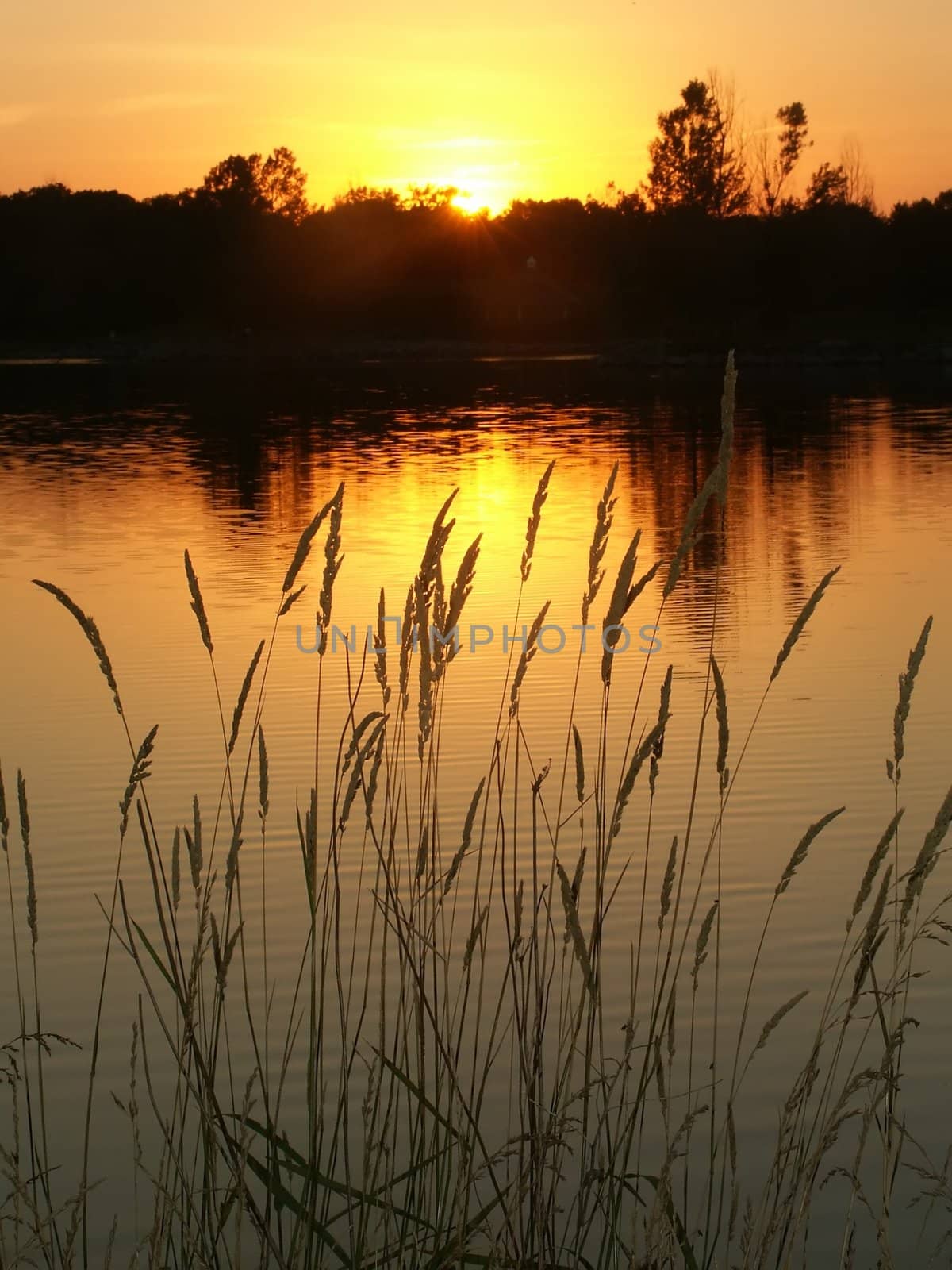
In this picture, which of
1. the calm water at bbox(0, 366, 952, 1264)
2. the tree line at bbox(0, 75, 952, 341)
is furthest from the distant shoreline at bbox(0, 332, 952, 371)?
the calm water at bbox(0, 366, 952, 1264)

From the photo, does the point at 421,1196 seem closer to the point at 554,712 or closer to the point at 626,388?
the point at 554,712

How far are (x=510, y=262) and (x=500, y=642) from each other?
2524 inches

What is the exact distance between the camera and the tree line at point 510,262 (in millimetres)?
53719

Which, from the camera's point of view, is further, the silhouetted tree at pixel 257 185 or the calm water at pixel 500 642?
the silhouetted tree at pixel 257 185

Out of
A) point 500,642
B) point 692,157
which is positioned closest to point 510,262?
point 692,157

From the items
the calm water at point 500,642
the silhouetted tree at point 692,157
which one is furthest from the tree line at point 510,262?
the calm water at point 500,642

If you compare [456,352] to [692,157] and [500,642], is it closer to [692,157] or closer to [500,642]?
[692,157]

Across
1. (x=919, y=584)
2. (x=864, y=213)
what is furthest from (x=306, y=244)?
(x=919, y=584)

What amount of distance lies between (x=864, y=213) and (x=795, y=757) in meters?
53.9

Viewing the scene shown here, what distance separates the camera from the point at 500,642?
30.0ft

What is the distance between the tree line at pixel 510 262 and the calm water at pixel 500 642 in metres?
29.9

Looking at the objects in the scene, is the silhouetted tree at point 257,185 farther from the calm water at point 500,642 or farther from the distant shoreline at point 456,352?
the calm water at point 500,642

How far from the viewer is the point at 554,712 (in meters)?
7.20

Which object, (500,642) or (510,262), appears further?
(510,262)
